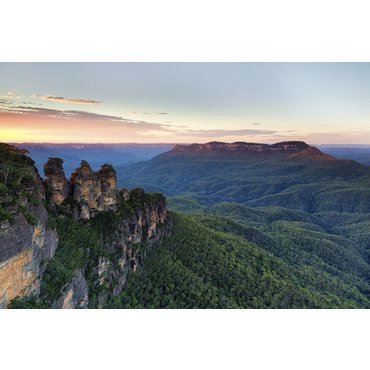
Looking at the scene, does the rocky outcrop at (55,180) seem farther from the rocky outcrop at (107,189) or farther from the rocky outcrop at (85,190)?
the rocky outcrop at (107,189)

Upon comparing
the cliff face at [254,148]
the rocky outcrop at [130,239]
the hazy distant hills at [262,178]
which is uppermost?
the cliff face at [254,148]

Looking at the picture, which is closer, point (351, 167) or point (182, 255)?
point (182, 255)

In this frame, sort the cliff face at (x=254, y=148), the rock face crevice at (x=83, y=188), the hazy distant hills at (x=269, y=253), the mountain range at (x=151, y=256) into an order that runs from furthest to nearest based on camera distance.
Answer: the cliff face at (x=254, y=148) → the hazy distant hills at (x=269, y=253) → the rock face crevice at (x=83, y=188) → the mountain range at (x=151, y=256)

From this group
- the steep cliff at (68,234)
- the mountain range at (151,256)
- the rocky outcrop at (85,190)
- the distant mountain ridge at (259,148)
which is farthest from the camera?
the distant mountain ridge at (259,148)

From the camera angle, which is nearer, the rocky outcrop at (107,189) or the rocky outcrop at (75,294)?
the rocky outcrop at (75,294)

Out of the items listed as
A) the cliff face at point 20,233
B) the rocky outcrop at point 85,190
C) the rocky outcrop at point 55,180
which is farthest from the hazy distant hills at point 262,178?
the cliff face at point 20,233

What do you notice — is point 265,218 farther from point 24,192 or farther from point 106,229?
point 24,192

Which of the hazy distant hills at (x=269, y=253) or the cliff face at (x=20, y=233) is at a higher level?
the cliff face at (x=20, y=233)

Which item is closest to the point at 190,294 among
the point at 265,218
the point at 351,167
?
the point at 265,218

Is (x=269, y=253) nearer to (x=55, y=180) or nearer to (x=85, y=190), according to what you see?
(x=85, y=190)
